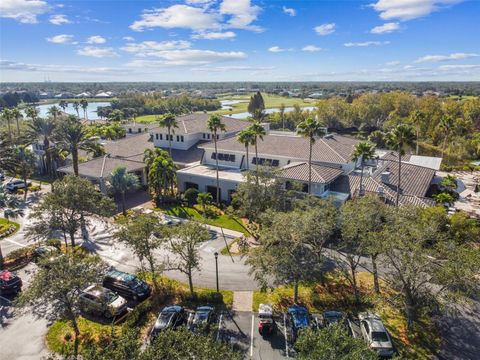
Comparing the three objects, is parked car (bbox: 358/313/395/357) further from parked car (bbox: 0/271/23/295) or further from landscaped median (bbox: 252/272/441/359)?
parked car (bbox: 0/271/23/295)

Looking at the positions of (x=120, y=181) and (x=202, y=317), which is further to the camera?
(x=120, y=181)

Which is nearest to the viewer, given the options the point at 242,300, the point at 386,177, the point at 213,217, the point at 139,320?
the point at 139,320

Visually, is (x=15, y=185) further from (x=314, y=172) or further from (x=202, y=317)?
(x=314, y=172)

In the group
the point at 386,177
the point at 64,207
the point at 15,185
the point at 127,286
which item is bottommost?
the point at 127,286

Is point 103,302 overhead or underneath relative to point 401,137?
underneath

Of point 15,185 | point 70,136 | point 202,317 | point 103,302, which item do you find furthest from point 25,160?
point 202,317

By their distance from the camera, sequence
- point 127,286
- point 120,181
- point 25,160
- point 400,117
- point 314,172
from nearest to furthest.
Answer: point 127,286 → point 120,181 → point 314,172 → point 25,160 → point 400,117
